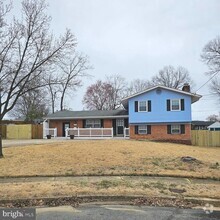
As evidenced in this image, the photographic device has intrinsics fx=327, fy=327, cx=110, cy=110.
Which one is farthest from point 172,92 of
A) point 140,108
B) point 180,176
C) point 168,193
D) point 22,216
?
point 22,216

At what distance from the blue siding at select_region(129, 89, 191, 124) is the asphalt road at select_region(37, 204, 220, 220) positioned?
92.1ft

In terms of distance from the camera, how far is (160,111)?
118ft

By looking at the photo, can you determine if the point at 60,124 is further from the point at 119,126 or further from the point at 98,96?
the point at 98,96

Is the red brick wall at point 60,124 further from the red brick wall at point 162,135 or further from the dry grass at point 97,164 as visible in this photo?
the dry grass at point 97,164

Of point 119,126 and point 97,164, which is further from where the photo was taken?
point 119,126

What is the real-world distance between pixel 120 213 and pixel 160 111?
95.4 feet

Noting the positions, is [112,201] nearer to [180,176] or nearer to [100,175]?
[100,175]

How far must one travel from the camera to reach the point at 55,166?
14.1 m

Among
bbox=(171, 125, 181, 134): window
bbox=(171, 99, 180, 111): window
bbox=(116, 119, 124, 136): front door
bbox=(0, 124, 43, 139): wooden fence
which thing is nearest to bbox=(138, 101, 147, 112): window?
bbox=(171, 99, 180, 111): window

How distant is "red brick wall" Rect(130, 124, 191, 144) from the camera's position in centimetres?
3510

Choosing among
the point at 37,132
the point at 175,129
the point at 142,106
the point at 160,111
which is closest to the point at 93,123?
the point at 37,132

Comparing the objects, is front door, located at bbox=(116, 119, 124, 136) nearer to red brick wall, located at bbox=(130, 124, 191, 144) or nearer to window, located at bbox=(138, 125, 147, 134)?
red brick wall, located at bbox=(130, 124, 191, 144)

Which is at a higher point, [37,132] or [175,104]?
[175,104]

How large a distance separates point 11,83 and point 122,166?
26.5ft
